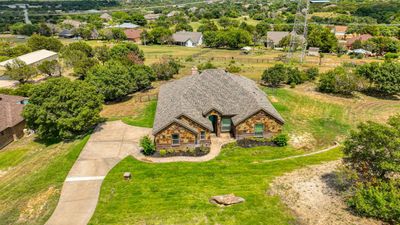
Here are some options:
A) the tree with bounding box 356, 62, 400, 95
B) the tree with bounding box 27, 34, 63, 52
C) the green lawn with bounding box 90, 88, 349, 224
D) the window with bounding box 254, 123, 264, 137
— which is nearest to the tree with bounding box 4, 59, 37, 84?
the tree with bounding box 27, 34, 63, 52

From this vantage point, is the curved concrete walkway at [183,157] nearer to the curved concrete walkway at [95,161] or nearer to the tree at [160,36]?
the curved concrete walkway at [95,161]

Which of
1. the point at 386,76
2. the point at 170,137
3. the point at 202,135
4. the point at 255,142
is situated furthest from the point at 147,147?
the point at 386,76

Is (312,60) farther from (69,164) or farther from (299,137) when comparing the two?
(69,164)

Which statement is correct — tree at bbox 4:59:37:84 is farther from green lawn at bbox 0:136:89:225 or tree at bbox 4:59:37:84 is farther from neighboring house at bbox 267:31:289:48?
neighboring house at bbox 267:31:289:48

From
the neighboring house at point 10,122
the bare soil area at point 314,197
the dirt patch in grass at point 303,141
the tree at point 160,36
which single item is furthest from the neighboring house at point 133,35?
the bare soil area at point 314,197

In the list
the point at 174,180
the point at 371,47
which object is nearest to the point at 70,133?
the point at 174,180
